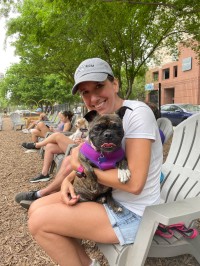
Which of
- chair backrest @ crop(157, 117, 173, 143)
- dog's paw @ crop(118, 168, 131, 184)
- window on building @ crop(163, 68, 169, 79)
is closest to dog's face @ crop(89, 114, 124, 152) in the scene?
dog's paw @ crop(118, 168, 131, 184)

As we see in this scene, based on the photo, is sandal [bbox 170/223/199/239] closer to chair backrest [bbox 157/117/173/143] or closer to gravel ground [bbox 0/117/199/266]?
gravel ground [bbox 0/117/199/266]

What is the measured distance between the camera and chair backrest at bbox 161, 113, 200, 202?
2.89 metres

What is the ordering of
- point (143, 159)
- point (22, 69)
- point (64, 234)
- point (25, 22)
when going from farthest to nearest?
1. point (22, 69)
2. point (25, 22)
3. point (64, 234)
4. point (143, 159)

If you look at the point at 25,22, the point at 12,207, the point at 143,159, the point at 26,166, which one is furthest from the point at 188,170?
the point at 25,22

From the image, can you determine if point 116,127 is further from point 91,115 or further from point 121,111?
point 91,115

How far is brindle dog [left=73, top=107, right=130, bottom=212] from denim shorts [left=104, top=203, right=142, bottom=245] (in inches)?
1.7

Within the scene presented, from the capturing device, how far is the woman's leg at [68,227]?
1.96m

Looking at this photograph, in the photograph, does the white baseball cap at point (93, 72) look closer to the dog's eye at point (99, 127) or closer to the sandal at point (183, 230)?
the dog's eye at point (99, 127)

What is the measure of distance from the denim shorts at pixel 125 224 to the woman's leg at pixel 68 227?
0.12 ft

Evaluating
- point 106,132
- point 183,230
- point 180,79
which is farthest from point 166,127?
point 180,79

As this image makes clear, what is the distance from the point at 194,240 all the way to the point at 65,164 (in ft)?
6.99

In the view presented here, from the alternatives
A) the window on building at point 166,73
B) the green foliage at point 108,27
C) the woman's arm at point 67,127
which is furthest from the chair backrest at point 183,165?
the window on building at point 166,73

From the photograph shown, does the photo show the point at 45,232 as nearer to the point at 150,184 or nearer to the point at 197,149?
the point at 150,184

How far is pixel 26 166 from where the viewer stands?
24.8 feet
